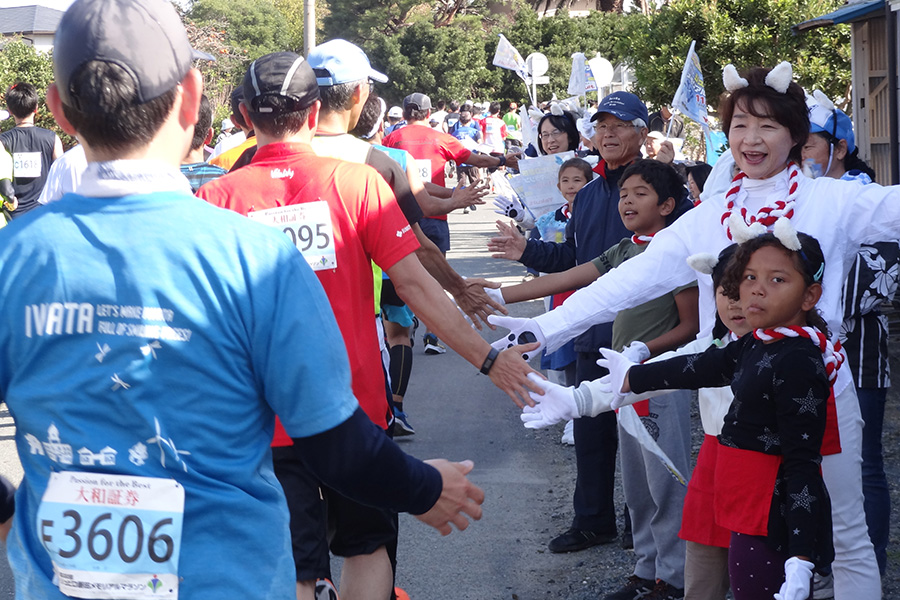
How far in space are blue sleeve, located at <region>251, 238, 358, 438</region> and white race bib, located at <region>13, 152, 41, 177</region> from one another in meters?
7.63

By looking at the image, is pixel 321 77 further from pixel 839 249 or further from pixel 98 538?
pixel 98 538

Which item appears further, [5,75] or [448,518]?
[5,75]

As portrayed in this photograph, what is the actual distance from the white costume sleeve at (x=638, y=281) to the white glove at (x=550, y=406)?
12.4 inches

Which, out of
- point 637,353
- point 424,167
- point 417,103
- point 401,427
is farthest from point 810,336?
point 417,103

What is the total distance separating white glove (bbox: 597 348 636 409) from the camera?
10.8 feet

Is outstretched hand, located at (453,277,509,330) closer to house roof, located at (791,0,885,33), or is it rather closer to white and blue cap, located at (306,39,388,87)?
white and blue cap, located at (306,39,388,87)

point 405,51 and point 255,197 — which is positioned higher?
point 405,51

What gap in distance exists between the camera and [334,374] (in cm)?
176

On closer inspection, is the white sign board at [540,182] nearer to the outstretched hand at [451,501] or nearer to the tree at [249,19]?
the outstretched hand at [451,501]

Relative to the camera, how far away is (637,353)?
364 cm

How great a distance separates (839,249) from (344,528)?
188 centimetres

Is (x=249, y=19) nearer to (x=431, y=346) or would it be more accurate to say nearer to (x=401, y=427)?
(x=431, y=346)

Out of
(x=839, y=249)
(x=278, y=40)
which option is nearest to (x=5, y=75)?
(x=839, y=249)

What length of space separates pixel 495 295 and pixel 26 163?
19.1 feet
